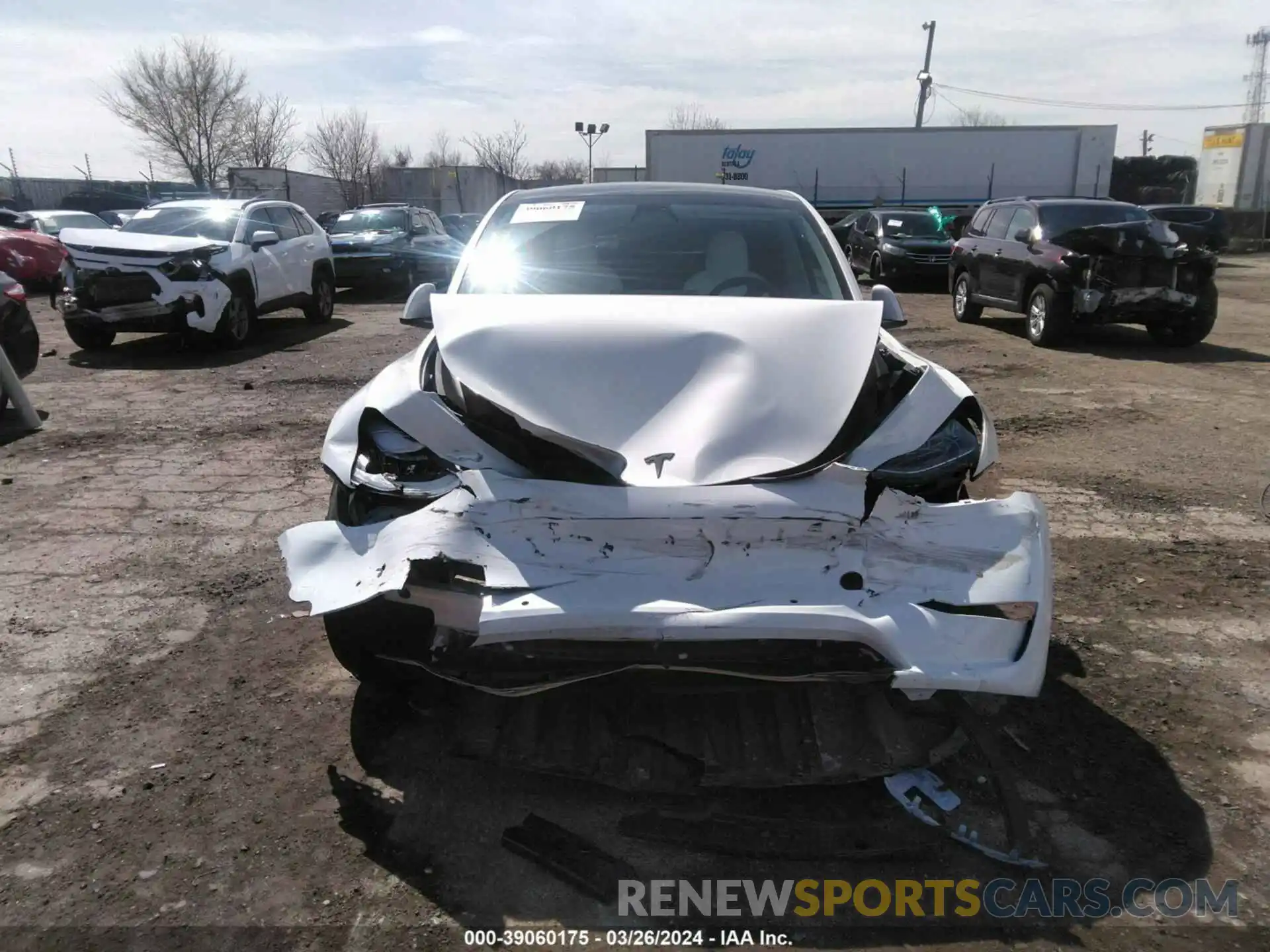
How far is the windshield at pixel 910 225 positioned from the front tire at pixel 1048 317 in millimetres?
7156

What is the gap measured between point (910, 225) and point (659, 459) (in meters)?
17.1

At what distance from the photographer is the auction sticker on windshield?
394 centimetres

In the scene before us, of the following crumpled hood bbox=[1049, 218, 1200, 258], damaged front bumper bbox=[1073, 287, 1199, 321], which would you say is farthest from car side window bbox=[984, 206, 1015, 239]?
damaged front bumper bbox=[1073, 287, 1199, 321]

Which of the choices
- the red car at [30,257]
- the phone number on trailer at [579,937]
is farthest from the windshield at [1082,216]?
the red car at [30,257]

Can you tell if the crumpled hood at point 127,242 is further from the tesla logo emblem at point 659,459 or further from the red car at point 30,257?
the tesla logo emblem at point 659,459

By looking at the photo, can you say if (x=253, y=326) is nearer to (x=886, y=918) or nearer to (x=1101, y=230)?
(x=1101, y=230)

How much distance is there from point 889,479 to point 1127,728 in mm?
1299

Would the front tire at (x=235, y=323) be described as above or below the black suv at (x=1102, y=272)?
below

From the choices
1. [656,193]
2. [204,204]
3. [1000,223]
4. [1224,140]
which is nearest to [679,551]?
[656,193]

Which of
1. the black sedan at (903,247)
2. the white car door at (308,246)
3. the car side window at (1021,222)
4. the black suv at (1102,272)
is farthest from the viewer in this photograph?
the black sedan at (903,247)

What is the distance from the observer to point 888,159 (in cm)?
2708

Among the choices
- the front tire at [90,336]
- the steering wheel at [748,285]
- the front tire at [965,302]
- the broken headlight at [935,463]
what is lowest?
the front tire at [90,336]

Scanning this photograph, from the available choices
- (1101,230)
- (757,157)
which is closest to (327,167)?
(757,157)

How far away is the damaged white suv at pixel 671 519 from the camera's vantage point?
7.05 ft
